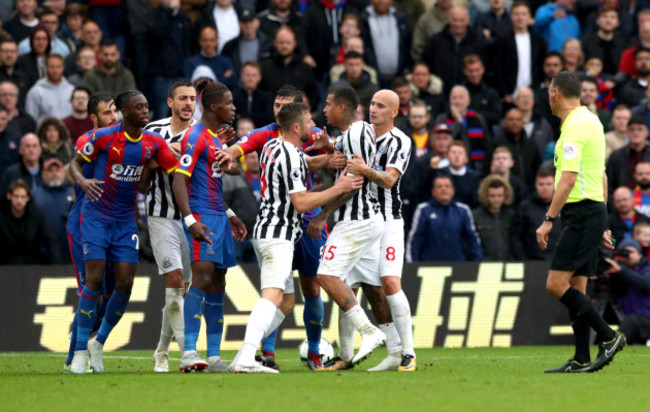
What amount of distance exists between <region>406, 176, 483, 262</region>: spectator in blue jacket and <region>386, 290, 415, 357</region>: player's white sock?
19.5ft

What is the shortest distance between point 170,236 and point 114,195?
0.64 meters

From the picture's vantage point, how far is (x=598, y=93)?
782 inches

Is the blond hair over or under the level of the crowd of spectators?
under

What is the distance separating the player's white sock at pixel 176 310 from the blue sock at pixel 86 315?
26.4 inches

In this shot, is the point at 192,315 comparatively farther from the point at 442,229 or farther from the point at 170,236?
the point at 442,229

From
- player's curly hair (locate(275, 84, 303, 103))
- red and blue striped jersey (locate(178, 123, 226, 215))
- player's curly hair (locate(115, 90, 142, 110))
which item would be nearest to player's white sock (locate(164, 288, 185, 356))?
red and blue striped jersey (locate(178, 123, 226, 215))

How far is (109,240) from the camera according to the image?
1080 cm

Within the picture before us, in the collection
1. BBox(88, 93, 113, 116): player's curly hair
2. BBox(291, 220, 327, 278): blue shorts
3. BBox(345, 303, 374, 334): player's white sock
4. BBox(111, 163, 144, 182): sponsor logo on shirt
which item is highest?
BBox(88, 93, 113, 116): player's curly hair

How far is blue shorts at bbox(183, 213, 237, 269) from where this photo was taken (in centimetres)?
1061

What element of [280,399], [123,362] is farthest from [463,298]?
[280,399]

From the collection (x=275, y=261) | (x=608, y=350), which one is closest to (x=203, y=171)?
(x=275, y=261)

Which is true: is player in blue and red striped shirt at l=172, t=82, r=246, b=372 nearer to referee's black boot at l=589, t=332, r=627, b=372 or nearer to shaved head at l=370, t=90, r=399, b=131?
shaved head at l=370, t=90, r=399, b=131

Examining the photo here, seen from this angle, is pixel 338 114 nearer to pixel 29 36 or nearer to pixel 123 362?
pixel 123 362

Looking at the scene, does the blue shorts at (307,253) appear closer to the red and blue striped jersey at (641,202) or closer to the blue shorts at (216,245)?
the blue shorts at (216,245)
